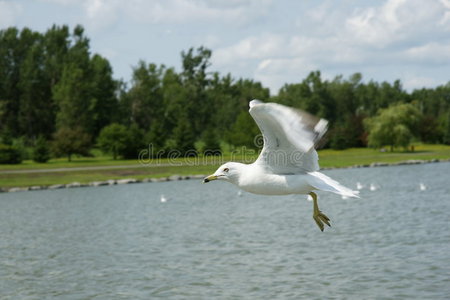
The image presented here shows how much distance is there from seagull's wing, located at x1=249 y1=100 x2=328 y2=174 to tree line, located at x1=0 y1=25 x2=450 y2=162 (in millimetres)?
66784

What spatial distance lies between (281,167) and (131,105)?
328 feet

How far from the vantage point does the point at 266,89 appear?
13025 centimetres

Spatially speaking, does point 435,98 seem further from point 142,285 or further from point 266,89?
point 142,285

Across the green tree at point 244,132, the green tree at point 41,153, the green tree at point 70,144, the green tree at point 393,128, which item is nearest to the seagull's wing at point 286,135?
the green tree at point 244,132

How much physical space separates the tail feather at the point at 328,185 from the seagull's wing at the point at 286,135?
0.36m

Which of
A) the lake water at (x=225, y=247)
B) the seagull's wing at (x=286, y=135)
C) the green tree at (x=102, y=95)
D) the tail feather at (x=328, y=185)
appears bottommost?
the lake water at (x=225, y=247)

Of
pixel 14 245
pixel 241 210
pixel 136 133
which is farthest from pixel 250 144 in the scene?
pixel 14 245

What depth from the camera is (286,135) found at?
31.8ft

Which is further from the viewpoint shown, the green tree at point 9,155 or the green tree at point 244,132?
the green tree at point 244,132

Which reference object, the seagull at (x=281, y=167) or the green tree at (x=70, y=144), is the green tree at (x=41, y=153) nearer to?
the green tree at (x=70, y=144)

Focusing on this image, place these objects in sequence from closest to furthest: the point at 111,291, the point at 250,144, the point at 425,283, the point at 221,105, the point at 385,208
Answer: the point at 425,283 < the point at 111,291 < the point at 385,208 < the point at 250,144 < the point at 221,105

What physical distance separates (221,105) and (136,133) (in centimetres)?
3789

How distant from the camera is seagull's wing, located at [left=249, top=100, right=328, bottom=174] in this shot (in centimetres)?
915

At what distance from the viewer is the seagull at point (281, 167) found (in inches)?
371
